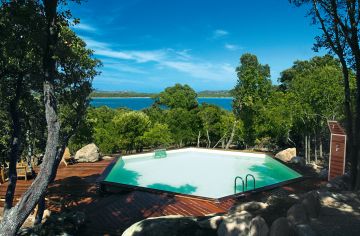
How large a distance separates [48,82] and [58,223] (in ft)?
13.7

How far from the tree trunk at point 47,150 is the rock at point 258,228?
13.8 ft

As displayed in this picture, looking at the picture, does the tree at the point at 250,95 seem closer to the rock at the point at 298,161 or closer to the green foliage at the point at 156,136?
the green foliage at the point at 156,136

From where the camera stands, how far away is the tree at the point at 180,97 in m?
41.6

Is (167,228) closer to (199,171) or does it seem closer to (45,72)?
(45,72)

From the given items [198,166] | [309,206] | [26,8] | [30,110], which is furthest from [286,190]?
[26,8]

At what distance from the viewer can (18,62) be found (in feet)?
25.7

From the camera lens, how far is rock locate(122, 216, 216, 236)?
22.4ft

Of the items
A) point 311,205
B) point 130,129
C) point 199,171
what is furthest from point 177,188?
point 130,129

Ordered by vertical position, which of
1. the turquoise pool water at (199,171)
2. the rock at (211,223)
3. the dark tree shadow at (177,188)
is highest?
the rock at (211,223)

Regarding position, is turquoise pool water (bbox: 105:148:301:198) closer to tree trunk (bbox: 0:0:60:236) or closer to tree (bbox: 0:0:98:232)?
tree (bbox: 0:0:98:232)

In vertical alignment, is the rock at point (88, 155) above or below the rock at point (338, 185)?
below

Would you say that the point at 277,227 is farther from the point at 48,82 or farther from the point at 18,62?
the point at 18,62

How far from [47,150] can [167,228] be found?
3.00m

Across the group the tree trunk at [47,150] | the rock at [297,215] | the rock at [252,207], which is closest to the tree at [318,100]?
the rock at [252,207]
